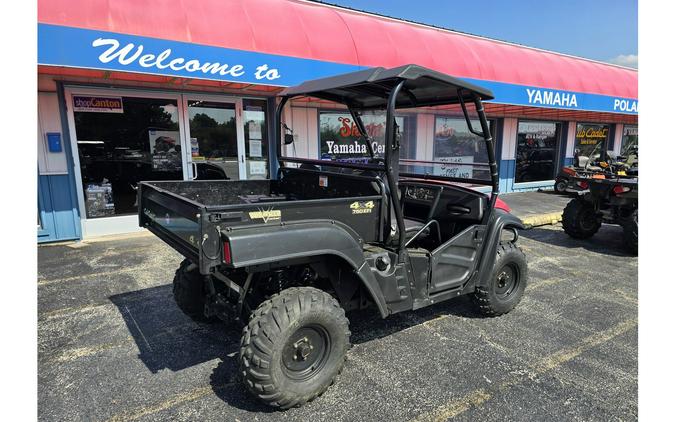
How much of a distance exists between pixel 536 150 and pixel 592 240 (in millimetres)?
6762

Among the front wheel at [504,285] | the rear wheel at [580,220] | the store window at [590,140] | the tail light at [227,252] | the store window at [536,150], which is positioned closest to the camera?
the tail light at [227,252]

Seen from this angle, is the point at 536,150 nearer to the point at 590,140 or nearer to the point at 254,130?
the point at 590,140

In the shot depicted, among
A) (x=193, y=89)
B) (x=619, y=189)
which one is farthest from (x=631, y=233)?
(x=193, y=89)

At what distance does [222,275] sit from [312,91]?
180 cm

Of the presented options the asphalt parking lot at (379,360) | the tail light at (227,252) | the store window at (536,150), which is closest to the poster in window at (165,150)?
the asphalt parking lot at (379,360)

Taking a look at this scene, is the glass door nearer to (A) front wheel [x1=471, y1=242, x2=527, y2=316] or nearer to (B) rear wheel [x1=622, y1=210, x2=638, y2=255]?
(A) front wheel [x1=471, y1=242, x2=527, y2=316]

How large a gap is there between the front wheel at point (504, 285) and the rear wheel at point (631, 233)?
10.6ft

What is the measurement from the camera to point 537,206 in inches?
400

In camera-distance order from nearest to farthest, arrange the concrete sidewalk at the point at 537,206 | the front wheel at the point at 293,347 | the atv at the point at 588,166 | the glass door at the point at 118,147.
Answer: the front wheel at the point at 293,347, the glass door at the point at 118,147, the concrete sidewalk at the point at 537,206, the atv at the point at 588,166

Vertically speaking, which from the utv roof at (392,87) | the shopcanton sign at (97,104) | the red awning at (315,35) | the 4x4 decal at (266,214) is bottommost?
the 4x4 decal at (266,214)

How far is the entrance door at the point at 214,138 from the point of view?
734 centimetres

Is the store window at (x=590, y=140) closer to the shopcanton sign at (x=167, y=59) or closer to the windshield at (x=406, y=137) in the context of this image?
the windshield at (x=406, y=137)

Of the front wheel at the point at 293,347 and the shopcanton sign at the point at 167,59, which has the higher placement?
the shopcanton sign at the point at 167,59

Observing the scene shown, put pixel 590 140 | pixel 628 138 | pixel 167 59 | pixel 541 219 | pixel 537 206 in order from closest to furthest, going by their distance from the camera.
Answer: pixel 167 59
pixel 541 219
pixel 537 206
pixel 590 140
pixel 628 138
